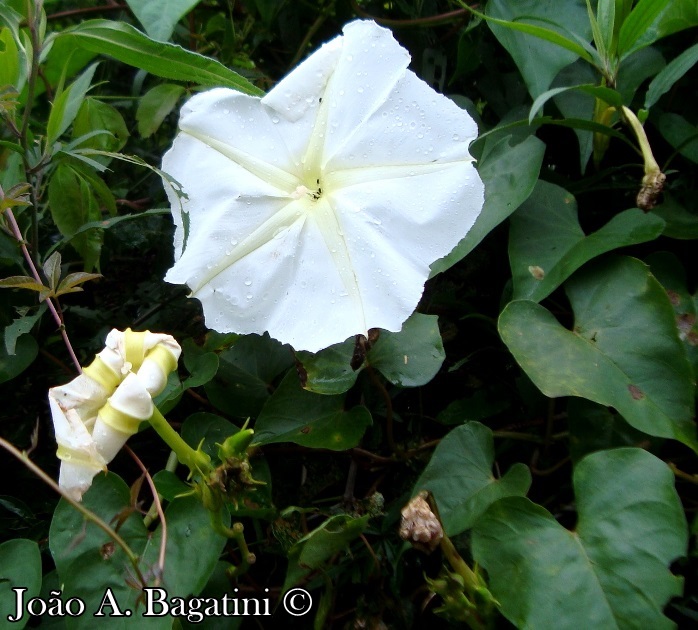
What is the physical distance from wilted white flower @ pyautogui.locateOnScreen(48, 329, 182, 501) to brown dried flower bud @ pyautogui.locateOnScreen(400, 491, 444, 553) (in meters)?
0.26

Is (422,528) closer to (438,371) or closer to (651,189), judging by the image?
(438,371)

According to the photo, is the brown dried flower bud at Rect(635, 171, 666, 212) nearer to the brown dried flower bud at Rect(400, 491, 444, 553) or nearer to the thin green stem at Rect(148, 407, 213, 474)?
the brown dried flower bud at Rect(400, 491, 444, 553)

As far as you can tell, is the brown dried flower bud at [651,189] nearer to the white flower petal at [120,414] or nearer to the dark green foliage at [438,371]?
the dark green foliage at [438,371]

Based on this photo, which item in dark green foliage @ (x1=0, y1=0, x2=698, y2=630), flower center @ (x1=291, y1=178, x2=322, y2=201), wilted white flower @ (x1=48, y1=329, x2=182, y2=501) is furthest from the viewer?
flower center @ (x1=291, y1=178, x2=322, y2=201)

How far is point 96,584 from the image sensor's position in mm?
720

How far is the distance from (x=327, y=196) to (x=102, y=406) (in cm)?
37

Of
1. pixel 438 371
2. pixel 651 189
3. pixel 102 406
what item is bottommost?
pixel 438 371

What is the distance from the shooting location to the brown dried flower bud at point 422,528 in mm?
642

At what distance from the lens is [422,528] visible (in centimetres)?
64

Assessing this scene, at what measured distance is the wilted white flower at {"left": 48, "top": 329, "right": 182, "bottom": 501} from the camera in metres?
0.55

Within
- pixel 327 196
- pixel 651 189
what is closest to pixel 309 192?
pixel 327 196

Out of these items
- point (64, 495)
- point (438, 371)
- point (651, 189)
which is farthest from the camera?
point (438, 371)

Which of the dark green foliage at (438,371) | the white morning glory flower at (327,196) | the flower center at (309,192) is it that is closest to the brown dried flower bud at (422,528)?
the dark green foliage at (438,371)

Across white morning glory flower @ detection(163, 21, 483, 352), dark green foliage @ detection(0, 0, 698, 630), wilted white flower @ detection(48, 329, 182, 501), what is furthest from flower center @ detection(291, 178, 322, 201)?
wilted white flower @ detection(48, 329, 182, 501)
